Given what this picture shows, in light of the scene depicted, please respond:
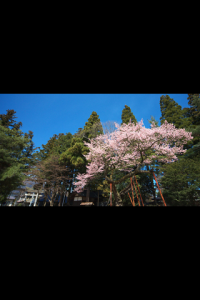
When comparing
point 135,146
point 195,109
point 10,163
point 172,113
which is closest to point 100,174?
point 135,146

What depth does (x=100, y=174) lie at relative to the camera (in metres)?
8.20

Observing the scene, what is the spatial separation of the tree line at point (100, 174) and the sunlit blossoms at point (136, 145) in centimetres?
58

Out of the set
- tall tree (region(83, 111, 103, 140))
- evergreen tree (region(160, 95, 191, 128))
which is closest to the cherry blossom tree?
tall tree (region(83, 111, 103, 140))

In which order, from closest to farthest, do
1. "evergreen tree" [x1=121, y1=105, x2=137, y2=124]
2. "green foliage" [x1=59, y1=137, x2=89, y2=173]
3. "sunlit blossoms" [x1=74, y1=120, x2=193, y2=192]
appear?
"sunlit blossoms" [x1=74, y1=120, x2=193, y2=192], "green foliage" [x1=59, y1=137, x2=89, y2=173], "evergreen tree" [x1=121, y1=105, x2=137, y2=124]

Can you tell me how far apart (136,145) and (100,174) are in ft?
10.4

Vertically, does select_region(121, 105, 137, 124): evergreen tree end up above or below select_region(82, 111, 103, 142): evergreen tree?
above

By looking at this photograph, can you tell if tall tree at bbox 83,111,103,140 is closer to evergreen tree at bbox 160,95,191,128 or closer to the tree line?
the tree line

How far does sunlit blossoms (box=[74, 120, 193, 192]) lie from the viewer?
19.2 feet

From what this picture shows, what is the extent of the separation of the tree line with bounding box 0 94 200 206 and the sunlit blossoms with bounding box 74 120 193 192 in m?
0.58

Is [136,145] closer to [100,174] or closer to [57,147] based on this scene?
[100,174]
